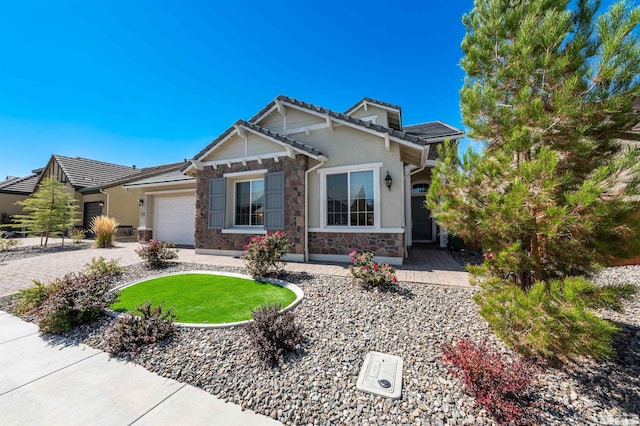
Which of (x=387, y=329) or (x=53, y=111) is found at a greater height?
(x=53, y=111)

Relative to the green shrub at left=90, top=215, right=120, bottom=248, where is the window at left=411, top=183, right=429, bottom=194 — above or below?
above

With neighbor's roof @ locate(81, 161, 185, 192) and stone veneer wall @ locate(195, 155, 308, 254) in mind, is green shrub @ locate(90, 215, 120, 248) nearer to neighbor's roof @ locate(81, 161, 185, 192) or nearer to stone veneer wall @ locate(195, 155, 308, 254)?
neighbor's roof @ locate(81, 161, 185, 192)

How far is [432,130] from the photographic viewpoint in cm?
1391

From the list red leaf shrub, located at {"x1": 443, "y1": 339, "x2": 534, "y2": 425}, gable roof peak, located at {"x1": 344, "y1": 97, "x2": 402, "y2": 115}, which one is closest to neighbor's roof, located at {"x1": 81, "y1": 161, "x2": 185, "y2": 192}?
gable roof peak, located at {"x1": 344, "y1": 97, "x2": 402, "y2": 115}

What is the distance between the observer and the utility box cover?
2605 mm

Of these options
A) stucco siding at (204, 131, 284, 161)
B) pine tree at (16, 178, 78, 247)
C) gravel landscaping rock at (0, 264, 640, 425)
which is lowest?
gravel landscaping rock at (0, 264, 640, 425)

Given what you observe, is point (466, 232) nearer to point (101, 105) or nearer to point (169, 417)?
point (169, 417)

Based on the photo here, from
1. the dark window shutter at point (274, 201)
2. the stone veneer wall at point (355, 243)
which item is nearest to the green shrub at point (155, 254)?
the dark window shutter at point (274, 201)

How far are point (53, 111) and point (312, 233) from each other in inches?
729

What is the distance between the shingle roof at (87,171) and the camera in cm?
2010

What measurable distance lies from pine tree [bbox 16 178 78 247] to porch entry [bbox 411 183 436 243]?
Result: 63.6 feet

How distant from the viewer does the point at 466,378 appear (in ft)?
8.59

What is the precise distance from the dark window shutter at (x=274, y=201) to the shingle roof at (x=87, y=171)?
1897cm

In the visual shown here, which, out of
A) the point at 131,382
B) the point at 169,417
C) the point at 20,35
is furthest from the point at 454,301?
the point at 20,35
